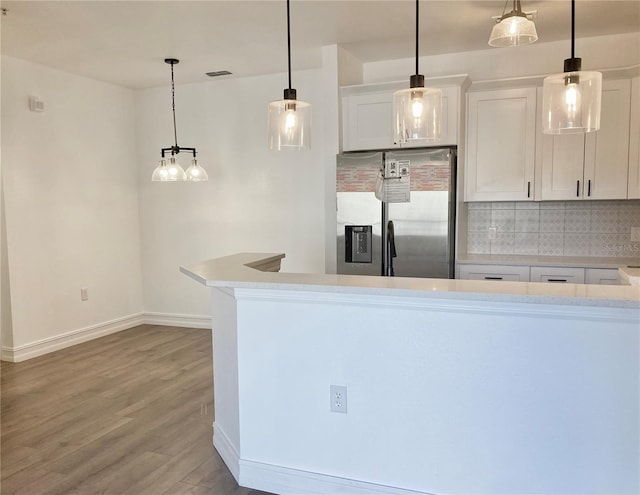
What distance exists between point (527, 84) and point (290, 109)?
2650 millimetres

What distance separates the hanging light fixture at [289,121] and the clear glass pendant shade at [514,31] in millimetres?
1159

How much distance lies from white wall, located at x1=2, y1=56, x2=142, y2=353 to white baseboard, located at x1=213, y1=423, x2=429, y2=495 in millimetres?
3077

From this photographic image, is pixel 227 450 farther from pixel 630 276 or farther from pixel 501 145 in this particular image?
pixel 501 145

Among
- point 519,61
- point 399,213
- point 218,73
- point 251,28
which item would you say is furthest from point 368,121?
point 218,73

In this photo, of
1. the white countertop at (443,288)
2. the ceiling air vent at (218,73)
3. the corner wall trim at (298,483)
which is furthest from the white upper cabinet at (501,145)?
the corner wall trim at (298,483)

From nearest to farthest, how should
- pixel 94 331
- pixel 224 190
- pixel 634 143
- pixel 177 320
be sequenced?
pixel 634 143
pixel 94 331
pixel 224 190
pixel 177 320

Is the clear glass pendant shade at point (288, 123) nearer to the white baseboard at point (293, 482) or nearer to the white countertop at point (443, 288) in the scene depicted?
the white countertop at point (443, 288)

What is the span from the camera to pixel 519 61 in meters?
4.27

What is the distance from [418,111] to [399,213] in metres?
1.95

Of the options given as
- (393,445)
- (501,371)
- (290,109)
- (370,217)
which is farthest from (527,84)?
(393,445)

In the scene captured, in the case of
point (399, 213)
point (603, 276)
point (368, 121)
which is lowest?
point (603, 276)

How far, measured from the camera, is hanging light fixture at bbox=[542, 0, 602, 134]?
181 centimetres

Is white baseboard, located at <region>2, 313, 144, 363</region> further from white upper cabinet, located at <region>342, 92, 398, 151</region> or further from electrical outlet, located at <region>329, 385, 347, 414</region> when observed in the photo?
electrical outlet, located at <region>329, 385, 347, 414</region>

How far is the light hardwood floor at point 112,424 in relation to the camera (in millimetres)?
2500
